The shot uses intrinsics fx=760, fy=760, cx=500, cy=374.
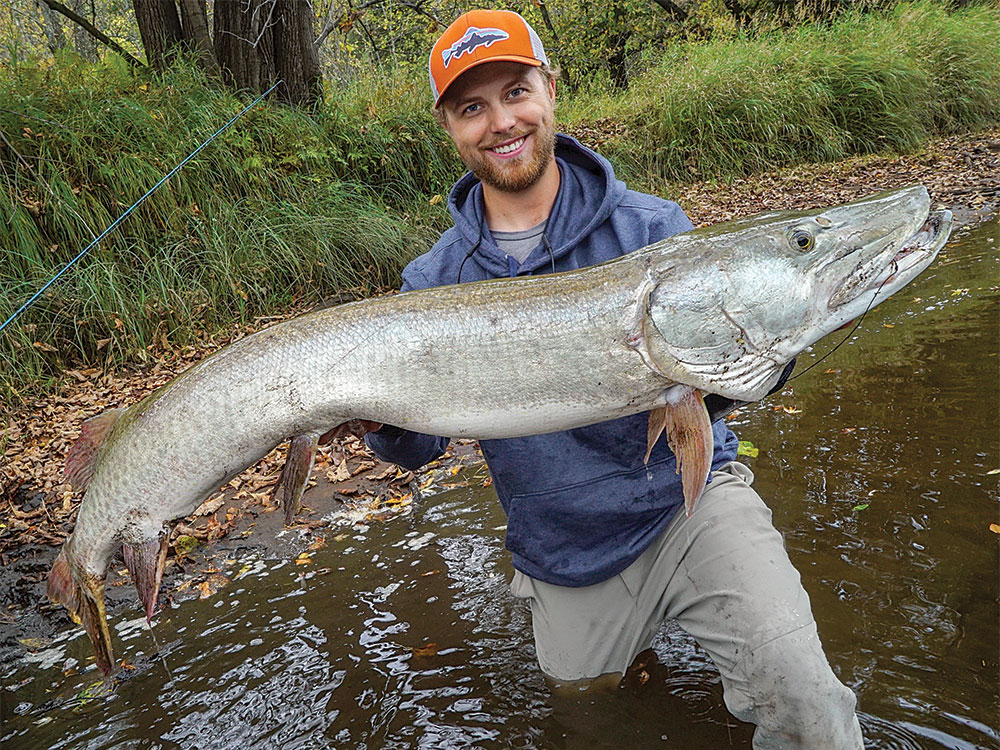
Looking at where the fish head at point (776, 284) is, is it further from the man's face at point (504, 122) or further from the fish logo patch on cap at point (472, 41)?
the fish logo patch on cap at point (472, 41)

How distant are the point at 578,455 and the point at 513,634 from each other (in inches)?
42.9

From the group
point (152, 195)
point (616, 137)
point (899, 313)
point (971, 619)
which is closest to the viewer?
point (971, 619)

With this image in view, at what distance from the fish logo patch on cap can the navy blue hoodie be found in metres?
0.52

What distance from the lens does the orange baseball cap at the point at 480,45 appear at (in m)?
2.73

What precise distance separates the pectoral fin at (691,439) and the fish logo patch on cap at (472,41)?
4.98ft

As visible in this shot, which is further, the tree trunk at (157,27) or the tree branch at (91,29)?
the tree trunk at (157,27)

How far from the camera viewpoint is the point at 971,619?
267cm

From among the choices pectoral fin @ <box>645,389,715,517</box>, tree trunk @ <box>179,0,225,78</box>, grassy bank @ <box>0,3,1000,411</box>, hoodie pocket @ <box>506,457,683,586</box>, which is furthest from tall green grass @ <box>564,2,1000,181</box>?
pectoral fin @ <box>645,389,715,517</box>

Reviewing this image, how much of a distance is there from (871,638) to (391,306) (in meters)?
2.07

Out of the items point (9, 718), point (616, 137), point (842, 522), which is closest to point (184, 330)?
point (9, 718)

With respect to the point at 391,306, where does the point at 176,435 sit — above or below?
below

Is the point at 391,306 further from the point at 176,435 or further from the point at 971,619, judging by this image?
the point at 971,619

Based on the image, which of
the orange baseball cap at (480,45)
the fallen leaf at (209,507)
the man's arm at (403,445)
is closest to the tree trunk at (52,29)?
the fallen leaf at (209,507)

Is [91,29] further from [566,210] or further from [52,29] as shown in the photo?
[566,210]
